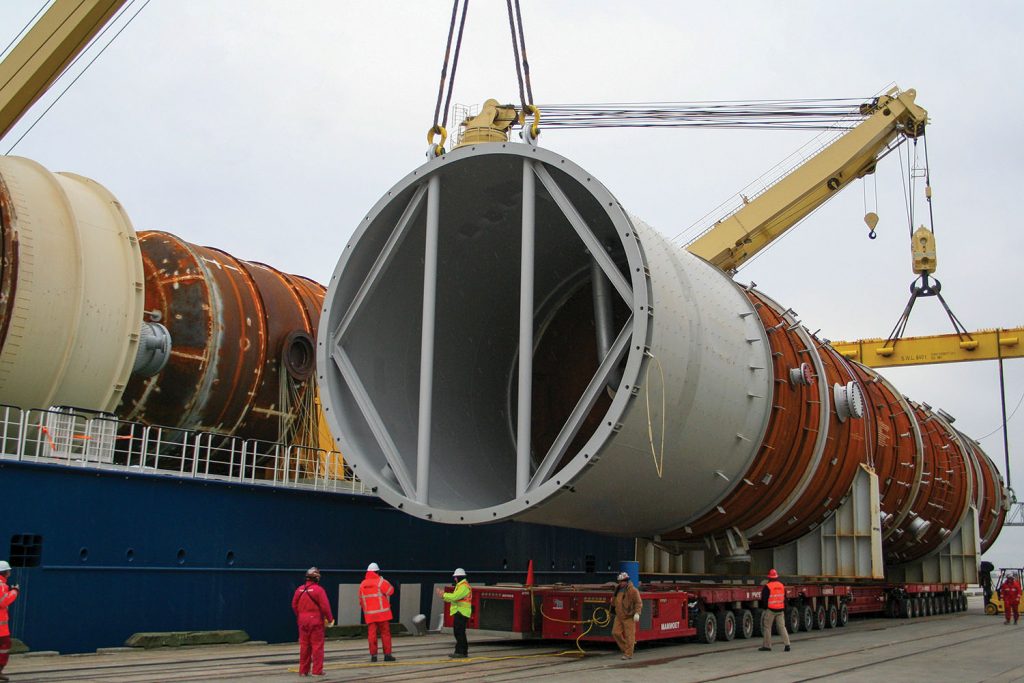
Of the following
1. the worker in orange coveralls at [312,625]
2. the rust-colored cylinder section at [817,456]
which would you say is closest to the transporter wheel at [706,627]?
the rust-colored cylinder section at [817,456]

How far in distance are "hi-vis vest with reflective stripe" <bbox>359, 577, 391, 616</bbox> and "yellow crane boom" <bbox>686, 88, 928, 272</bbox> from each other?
19.0m

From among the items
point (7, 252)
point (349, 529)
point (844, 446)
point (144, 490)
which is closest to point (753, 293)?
point (844, 446)

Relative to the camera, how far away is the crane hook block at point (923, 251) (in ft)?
102

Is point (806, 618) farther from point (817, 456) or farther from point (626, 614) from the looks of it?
point (626, 614)

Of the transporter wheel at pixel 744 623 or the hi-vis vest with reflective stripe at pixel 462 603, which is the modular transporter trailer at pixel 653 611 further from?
the hi-vis vest with reflective stripe at pixel 462 603

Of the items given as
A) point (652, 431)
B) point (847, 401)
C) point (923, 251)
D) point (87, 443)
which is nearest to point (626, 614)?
point (652, 431)

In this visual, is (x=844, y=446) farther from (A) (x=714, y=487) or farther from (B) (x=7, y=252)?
(B) (x=7, y=252)

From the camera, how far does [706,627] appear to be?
518 inches

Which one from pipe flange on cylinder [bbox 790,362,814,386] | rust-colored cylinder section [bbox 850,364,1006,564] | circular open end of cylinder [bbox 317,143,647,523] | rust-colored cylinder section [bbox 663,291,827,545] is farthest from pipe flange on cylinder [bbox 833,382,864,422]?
circular open end of cylinder [bbox 317,143,647,523]

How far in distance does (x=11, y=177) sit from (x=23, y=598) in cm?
577

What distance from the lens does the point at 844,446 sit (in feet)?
48.8

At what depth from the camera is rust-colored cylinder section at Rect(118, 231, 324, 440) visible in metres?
15.0

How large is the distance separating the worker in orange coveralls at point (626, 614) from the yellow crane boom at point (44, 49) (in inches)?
437

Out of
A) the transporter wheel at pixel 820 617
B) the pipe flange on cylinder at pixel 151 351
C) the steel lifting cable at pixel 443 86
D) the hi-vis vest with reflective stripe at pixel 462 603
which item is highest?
the steel lifting cable at pixel 443 86
